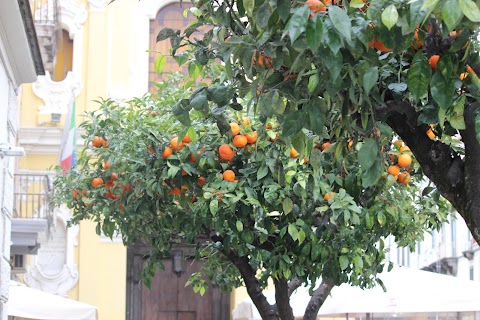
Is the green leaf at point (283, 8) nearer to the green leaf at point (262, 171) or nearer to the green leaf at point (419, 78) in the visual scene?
the green leaf at point (419, 78)

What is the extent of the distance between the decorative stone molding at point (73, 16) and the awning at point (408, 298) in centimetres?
1058

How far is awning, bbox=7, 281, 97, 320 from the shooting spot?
16.2m

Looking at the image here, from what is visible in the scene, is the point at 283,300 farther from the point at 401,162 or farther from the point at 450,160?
the point at 450,160

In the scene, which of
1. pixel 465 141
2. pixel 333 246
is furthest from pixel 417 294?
pixel 465 141

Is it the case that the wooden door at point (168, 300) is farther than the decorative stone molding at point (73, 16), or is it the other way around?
the wooden door at point (168, 300)

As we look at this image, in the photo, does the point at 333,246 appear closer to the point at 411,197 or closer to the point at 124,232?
the point at 411,197

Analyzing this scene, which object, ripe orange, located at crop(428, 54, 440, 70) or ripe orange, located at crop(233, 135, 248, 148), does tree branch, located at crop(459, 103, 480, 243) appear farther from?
ripe orange, located at crop(233, 135, 248, 148)

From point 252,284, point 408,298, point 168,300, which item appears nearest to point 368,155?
point 252,284

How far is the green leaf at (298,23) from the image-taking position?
4117mm

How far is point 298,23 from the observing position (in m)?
Answer: 4.14

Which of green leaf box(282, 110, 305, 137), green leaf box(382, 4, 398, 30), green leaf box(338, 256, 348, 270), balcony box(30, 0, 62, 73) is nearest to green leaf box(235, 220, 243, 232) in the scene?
green leaf box(338, 256, 348, 270)

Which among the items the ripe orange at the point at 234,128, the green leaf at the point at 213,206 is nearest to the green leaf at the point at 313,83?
the green leaf at the point at 213,206

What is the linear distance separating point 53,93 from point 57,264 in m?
3.77

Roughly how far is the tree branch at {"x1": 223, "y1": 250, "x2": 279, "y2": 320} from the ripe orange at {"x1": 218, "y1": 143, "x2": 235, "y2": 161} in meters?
2.36
